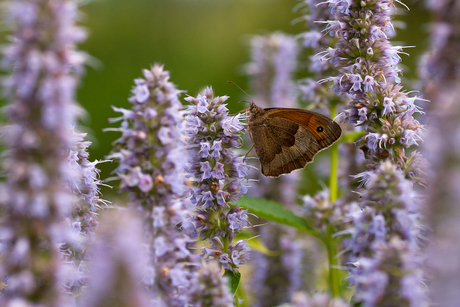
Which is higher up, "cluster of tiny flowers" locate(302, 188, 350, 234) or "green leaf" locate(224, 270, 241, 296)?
"cluster of tiny flowers" locate(302, 188, 350, 234)

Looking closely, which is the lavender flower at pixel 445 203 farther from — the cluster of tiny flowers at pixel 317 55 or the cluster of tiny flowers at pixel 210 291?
the cluster of tiny flowers at pixel 317 55

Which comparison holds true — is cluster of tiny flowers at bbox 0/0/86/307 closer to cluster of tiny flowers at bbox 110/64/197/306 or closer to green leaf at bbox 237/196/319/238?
cluster of tiny flowers at bbox 110/64/197/306

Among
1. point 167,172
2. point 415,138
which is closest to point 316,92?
point 415,138

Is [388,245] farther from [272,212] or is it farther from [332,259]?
[332,259]

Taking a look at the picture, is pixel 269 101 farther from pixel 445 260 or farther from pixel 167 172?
pixel 445 260

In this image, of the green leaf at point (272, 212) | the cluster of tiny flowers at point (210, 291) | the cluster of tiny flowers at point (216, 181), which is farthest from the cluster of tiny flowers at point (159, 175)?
the green leaf at point (272, 212)

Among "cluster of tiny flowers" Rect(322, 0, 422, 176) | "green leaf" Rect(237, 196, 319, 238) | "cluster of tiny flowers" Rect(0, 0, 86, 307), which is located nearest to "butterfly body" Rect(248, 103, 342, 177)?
"green leaf" Rect(237, 196, 319, 238)

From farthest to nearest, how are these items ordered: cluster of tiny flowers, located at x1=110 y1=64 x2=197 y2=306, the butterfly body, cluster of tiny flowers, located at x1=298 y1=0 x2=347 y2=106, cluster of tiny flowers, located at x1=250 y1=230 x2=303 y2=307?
cluster of tiny flowers, located at x1=250 y1=230 x2=303 y2=307
the butterfly body
cluster of tiny flowers, located at x1=298 y1=0 x2=347 y2=106
cluster of tiny flowers, located at x1=110 y1=64 x2=197 y2=306
